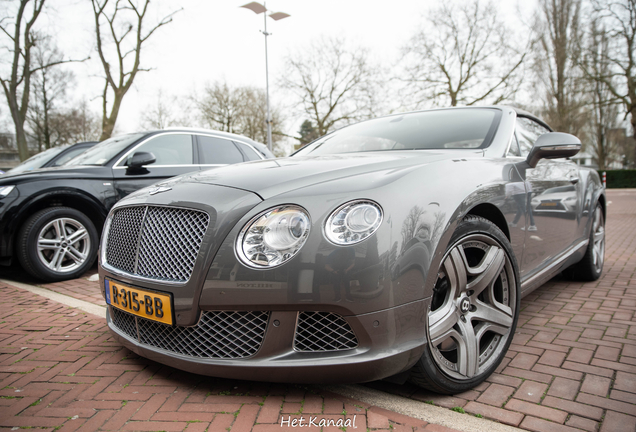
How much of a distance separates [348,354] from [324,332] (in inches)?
4.8

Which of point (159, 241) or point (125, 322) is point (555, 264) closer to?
point (159, 241)

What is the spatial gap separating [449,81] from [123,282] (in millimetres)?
26233

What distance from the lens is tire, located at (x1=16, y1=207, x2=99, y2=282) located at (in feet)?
13.5

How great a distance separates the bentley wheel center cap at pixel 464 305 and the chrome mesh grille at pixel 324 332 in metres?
0.61

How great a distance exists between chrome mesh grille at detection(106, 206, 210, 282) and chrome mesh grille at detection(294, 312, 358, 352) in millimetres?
511

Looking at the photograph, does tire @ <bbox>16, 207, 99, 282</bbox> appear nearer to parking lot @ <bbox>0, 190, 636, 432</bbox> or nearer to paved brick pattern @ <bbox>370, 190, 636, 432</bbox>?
parking lot @ <bbox>0, 190, 636, 432</bbox>

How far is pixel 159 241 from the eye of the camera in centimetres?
189

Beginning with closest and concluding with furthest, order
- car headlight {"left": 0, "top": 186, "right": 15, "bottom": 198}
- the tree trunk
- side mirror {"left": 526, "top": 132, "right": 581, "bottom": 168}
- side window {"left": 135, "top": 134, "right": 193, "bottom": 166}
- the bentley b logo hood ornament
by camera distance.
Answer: the bentley b logo hood ornament < side mirror {"left": 526, "top": 132, "right": 581, "bottom": 168} < car headlight {"left": 0, "top": 186, "right": 15, "bottom": 198} < side window {"left": 135, "top": 134, "right": 193, "bottom": 166} < the tree trunk

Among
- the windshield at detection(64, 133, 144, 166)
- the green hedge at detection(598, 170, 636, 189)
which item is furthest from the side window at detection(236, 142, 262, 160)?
the green hedge at detection(598, 170, 636, 189)

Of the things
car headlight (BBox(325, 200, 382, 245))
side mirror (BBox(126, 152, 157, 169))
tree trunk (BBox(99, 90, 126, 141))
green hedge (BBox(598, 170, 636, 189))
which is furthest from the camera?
green hedge (BBox(598, 170, 636, 189))

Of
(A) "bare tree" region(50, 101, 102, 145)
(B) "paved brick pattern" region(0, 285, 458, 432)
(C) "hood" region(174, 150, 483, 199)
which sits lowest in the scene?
(B) "paved brick pattern" region(0, 285, 458, 432)

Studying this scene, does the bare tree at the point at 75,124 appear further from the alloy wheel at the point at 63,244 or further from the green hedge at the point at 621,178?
the green hedge at the point at 621,178

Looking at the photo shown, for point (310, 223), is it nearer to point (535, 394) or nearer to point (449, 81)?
point (535, 394)

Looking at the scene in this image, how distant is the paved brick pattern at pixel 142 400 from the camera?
5.36 feet
